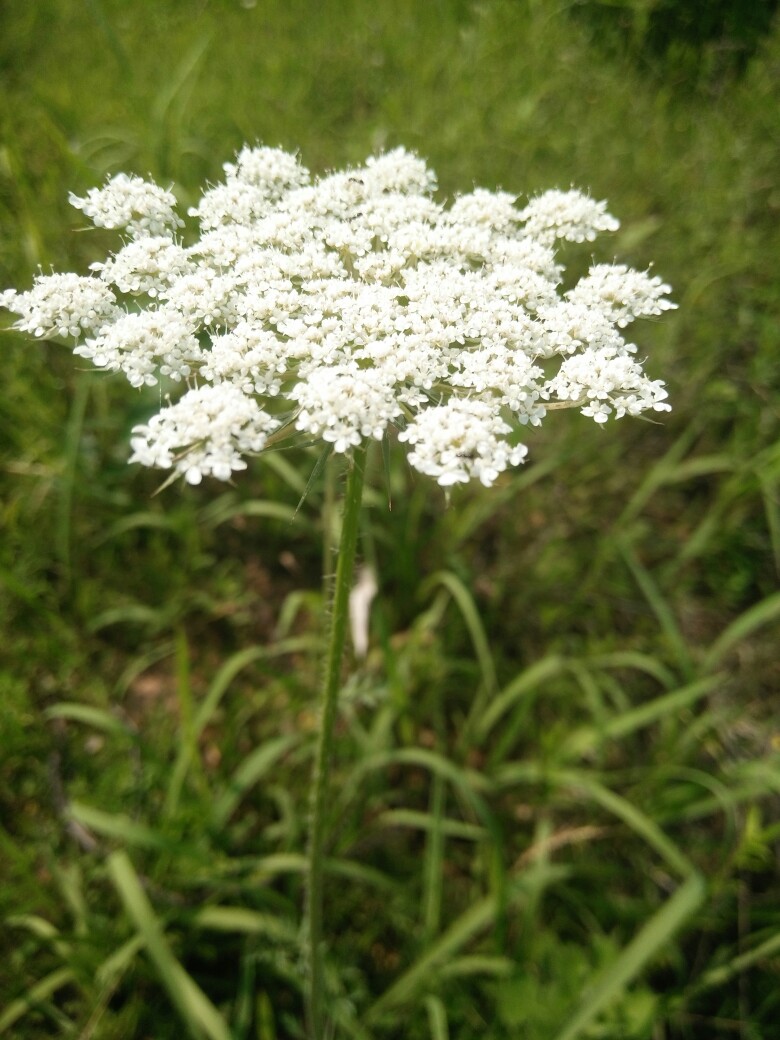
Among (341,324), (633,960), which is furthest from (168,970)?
(341,324)

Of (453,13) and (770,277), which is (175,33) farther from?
(770,277)

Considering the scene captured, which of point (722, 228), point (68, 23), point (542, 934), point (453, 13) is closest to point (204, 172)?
point (453, 13)

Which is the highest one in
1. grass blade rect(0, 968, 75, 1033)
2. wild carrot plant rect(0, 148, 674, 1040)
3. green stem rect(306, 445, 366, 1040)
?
wild carrot plant rect(0, 148, 674, 1040)

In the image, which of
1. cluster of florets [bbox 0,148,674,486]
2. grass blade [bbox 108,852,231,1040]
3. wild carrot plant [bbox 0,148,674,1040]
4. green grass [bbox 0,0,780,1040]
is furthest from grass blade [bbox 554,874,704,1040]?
cluster of florets [bbox 0,148,674,486]

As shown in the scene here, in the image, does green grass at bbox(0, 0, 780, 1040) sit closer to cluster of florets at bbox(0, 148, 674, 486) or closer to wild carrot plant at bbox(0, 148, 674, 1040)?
wild carrot plant at bbox(0, 148, 674, 1040)

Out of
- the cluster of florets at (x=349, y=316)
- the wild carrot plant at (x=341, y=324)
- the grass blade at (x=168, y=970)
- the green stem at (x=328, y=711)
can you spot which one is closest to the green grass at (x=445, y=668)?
the grass blade at (x=168, y=970)

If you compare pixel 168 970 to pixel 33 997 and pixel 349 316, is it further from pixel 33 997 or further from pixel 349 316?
pixel 349 316

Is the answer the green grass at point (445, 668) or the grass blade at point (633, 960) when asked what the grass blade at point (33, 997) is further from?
the grass blade at point (633, 960)
